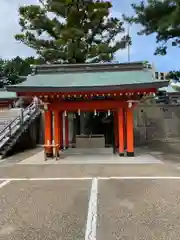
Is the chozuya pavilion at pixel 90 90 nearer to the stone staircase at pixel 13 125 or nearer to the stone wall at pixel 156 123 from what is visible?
the stone staircase at pixel 13 125

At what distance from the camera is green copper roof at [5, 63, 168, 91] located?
12.7 metres

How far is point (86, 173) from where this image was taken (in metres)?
9.38

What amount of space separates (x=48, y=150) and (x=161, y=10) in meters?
10.2

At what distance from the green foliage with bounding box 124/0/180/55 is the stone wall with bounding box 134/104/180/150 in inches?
177

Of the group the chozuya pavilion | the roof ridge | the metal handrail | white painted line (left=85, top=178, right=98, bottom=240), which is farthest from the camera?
the metal handrail

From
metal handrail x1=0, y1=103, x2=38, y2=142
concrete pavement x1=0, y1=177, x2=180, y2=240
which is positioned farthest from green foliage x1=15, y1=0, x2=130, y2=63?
concrete pavement x1=0, y1=177, x2=180, y2=240

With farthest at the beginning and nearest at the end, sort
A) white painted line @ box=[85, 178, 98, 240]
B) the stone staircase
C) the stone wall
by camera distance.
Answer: the stone wall
the stone staircase
white painted line @ box=[85, 178, 98, 240]

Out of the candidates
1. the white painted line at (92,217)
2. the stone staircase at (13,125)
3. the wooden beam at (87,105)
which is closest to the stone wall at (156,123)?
the wooden beam at (87,105)

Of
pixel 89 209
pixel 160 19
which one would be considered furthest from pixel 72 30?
pixel 89 209

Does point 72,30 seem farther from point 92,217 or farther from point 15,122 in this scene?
point 92,217

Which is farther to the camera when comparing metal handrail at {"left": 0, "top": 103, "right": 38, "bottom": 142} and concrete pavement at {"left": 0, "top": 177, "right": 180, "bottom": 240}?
metal handrail at {"left": 0, "top": 103, "right": 38, "bottom": 142}

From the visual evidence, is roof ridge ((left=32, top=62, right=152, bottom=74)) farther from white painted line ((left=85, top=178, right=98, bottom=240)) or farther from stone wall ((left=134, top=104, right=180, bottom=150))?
white painted line ((left=85, top=178, right=98, bottom=240))

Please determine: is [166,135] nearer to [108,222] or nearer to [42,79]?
[42,79]

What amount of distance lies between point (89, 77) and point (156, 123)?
7.93m
